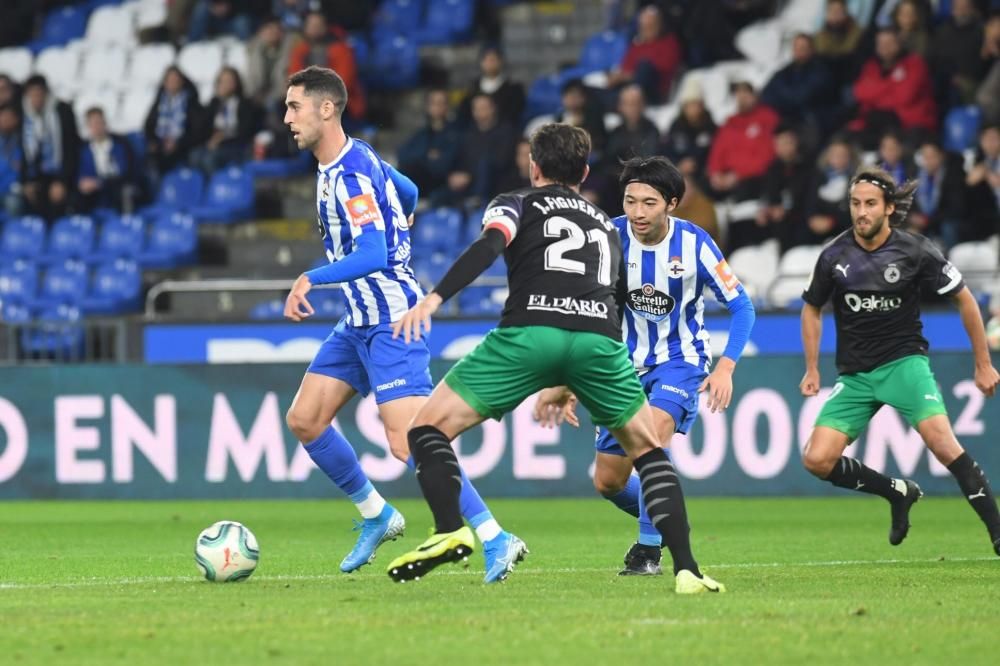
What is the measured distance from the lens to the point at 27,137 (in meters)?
22.3

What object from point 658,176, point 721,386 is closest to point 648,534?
point 721,386

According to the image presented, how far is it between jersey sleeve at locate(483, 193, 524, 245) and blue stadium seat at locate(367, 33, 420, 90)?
15.0 m

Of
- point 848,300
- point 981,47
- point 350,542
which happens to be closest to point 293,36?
point 981,47

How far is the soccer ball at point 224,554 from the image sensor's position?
8164 millimetres

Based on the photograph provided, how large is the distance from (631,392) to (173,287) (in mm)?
10751

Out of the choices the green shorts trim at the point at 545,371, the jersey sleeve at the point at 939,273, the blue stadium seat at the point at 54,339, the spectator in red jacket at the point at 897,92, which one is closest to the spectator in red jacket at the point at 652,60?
the spectator in red jacket at the point at 897,92

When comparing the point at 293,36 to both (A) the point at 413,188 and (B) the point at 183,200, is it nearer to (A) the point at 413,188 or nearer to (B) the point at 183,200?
(B) the point at 183,200

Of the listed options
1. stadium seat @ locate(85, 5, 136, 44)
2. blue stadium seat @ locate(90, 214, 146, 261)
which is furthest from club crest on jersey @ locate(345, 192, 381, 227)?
stadium seat @ locate(85, 5, 136, 44)

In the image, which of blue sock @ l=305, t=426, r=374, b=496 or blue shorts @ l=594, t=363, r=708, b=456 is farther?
blue sock @ l=305, t=426, r=374, b=496

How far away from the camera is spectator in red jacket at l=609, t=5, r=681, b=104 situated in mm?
19844

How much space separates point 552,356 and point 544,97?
14.1 m

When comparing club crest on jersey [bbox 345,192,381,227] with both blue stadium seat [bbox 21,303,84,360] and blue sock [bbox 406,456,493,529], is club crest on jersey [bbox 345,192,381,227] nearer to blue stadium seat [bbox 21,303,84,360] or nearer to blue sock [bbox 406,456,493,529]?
blue sock [bbox 406,456,493,529]

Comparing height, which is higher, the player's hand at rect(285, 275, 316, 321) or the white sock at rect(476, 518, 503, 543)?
the player's hand at rect(285, 275, 316, 321)

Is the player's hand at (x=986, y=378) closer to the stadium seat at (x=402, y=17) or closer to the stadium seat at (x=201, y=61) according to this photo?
the stadium seat at (x=402, y=17)
